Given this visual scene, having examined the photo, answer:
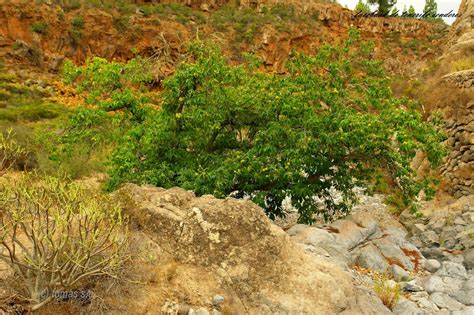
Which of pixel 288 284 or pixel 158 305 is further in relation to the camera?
pixel 288 284

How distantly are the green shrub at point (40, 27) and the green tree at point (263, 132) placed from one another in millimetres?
30793

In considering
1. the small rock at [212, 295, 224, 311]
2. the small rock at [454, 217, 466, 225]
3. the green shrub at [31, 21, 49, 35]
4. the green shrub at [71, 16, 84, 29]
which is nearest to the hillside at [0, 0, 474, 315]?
the small rock at [212, 295, 224, 311]

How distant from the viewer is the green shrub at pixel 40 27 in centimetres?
3591

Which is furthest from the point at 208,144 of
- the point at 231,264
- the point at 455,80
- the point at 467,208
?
the point at 455,80

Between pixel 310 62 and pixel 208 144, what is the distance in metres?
3.00

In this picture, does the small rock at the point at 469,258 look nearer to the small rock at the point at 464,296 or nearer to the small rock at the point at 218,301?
the small rock at the point at 464,296

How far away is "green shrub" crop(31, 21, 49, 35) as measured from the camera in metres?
35.9

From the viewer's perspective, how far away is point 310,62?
32.2ft

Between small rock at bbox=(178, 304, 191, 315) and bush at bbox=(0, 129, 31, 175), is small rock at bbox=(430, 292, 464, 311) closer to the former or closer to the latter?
small rock at bbox=(178, 304, 191, 315)

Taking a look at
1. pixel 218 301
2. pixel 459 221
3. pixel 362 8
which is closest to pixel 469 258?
pixel 459 221

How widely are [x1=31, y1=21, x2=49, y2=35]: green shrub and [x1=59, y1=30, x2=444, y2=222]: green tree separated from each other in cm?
3079

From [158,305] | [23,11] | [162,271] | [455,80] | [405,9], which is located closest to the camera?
[158,305]

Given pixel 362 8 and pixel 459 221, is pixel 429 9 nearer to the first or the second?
pixel 362 8

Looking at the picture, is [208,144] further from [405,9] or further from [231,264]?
[405,9]
